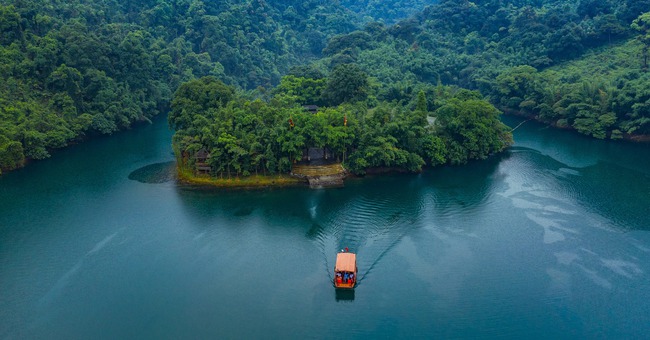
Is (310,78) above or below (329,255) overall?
above

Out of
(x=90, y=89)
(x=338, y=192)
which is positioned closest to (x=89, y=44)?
(x=90, y=89)

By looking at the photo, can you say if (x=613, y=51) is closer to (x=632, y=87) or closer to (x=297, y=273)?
(x=632, y=87)

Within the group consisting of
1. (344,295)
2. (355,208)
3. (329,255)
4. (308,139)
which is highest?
(308,139)

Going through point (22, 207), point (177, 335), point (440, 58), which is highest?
point (440, 58)

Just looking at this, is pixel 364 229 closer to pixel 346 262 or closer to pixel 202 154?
pixel 346 262

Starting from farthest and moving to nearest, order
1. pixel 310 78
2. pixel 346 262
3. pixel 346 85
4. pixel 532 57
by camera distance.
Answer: pixel 532 57 → pixel 310 78 → pixel 346 85 → pixel 346 262

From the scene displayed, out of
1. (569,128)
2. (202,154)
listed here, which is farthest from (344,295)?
(569,128)

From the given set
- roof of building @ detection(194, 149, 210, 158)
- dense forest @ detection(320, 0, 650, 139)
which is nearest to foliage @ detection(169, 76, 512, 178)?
roof of building @ detection(194, 149, 210, 158)
